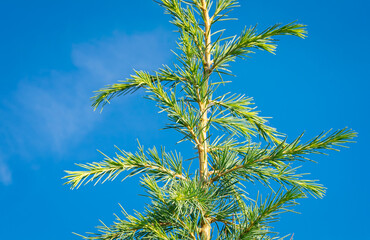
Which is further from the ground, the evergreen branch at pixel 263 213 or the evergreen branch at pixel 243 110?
the evergreen branch at pixel 243 110

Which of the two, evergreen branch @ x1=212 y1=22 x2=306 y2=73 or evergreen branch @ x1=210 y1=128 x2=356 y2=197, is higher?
evergreen branch @ x1=212 y1=22 x2=306 y2=73

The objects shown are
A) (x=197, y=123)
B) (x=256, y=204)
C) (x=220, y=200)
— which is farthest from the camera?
(x=197, y=123)

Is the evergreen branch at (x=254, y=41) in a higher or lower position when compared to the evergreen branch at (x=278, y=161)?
higher

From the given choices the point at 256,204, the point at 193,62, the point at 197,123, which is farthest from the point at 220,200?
the point at 193,62

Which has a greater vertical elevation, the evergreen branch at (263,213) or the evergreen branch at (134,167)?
the evergreen branch at (134,167)

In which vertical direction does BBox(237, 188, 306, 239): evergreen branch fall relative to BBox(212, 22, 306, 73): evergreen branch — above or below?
below

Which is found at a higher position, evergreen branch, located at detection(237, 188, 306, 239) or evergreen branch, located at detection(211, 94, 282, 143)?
evergreen branch, located at detection(211, 94, 282, 143)

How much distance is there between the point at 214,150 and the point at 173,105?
0.43 metres

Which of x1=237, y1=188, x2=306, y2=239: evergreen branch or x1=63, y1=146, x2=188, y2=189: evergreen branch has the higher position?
x1=63, y1=146, x2=188, y2=189: evergreen branch

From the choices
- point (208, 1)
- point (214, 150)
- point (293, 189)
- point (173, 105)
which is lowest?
point (293, 189)

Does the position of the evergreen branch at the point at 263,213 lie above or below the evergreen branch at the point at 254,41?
below

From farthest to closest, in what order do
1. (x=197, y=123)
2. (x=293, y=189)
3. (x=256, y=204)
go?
(x=197, y=123)
(x=256, y=204)
(x=293, y=189)

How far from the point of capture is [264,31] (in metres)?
2.87

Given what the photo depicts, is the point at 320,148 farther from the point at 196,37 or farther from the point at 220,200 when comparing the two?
the point at 196,37
